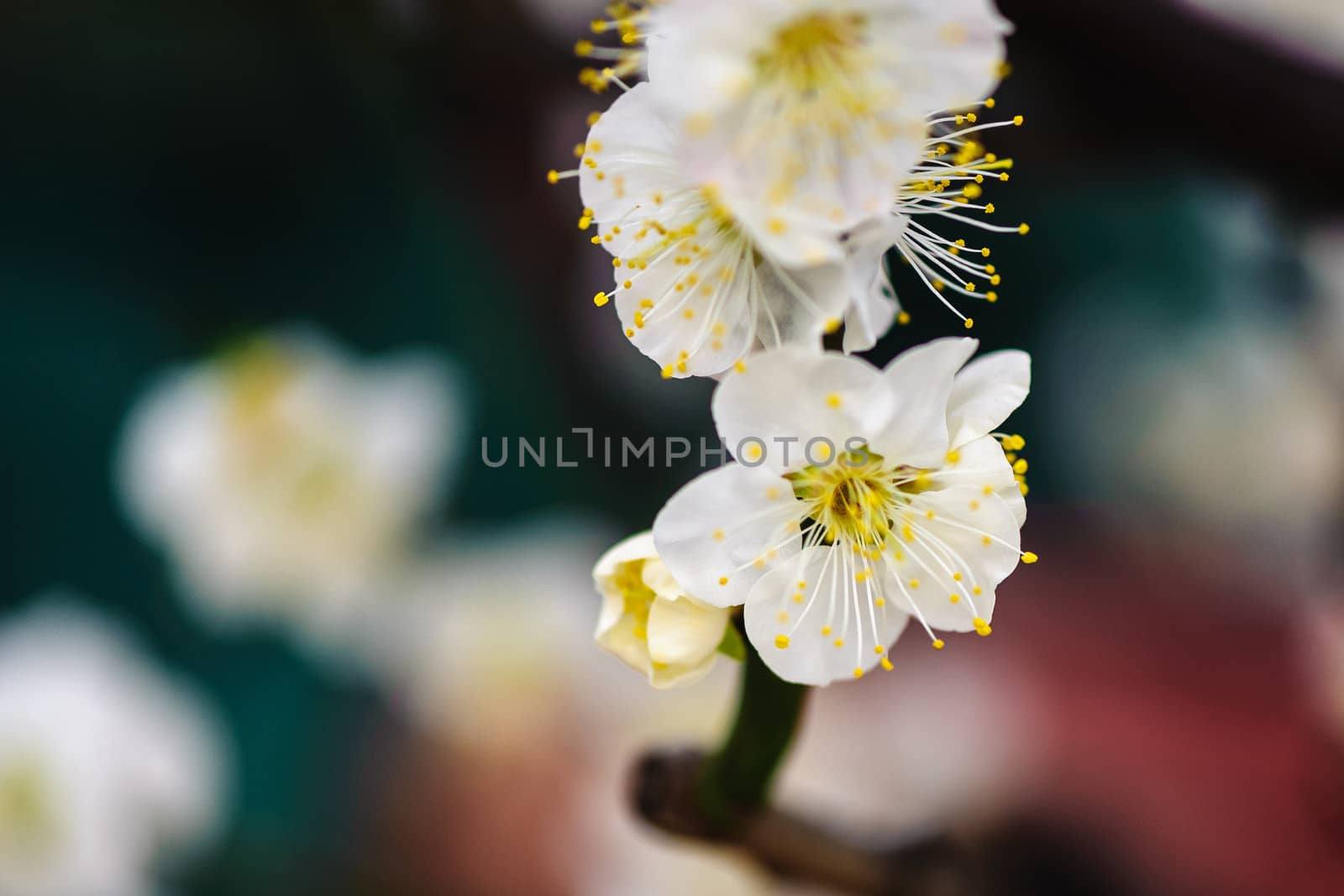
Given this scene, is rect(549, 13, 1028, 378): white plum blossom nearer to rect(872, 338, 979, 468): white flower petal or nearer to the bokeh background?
rect(872, 338, 979, 468): white flower petal

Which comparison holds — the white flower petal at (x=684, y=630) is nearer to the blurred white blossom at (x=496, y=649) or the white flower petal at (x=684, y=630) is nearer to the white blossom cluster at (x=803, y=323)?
the white blossom cluster at (x=803, y=323)

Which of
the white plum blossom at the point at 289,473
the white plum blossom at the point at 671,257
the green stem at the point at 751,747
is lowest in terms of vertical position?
the white plum blossom at the point at 289,473

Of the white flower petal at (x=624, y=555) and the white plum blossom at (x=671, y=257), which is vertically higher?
the white plum blossom at (x=671, y=257)

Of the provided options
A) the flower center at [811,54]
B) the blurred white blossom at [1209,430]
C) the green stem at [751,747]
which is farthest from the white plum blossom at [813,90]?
the blurred white blossom at [1209,430]

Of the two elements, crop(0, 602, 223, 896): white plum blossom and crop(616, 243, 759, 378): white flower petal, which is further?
crop(0, 602, 223, 896): white plum blossom

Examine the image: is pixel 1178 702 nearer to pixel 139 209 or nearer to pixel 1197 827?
pixel 1197 827

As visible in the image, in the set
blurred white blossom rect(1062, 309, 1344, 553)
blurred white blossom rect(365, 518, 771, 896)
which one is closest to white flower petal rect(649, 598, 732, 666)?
blurred white blossom rect(365, 518, 771, 896)

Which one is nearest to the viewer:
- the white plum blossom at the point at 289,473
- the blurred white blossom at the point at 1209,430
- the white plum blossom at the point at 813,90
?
the white plum blossom at the point at 813,90

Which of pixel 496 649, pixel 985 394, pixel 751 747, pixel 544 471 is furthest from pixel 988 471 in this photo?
pixel 544 471

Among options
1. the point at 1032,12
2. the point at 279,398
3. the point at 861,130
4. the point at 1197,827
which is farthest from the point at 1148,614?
the point at 861,130
